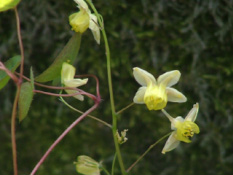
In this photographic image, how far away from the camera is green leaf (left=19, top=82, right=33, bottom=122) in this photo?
0.54m

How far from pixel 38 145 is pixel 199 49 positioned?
497mm

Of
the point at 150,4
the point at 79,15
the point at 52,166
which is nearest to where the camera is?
the point at 79,15

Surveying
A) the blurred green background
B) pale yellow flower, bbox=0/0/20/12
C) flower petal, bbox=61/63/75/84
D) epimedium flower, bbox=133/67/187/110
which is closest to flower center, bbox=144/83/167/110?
epimedium flower, bbox=133/67/187/110

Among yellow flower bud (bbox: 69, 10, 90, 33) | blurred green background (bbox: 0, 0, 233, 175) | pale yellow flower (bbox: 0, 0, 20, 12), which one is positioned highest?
pale yellow flower (bbox: 0, 0, 20, 12)

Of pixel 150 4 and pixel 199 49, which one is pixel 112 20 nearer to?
pixel 150 4

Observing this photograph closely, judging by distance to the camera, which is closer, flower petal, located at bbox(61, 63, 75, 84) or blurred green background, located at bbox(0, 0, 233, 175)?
flower petal, located at bbox(61, 63, 75, 84)

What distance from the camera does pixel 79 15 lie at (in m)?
0.59

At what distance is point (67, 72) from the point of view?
57 centimetres

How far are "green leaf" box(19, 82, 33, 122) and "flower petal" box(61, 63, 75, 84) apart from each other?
1.8 inches

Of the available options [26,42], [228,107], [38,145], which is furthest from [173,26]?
[38,145]

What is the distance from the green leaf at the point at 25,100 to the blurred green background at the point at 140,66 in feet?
1.58

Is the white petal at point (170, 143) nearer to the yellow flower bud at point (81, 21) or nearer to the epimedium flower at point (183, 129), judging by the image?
the epimedium flower at point (183, 129)

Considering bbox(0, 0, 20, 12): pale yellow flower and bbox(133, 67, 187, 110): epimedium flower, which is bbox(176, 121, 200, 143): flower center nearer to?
bbox(133, 67, 187, 110): epimedium flower

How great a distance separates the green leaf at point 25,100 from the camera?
541mm
